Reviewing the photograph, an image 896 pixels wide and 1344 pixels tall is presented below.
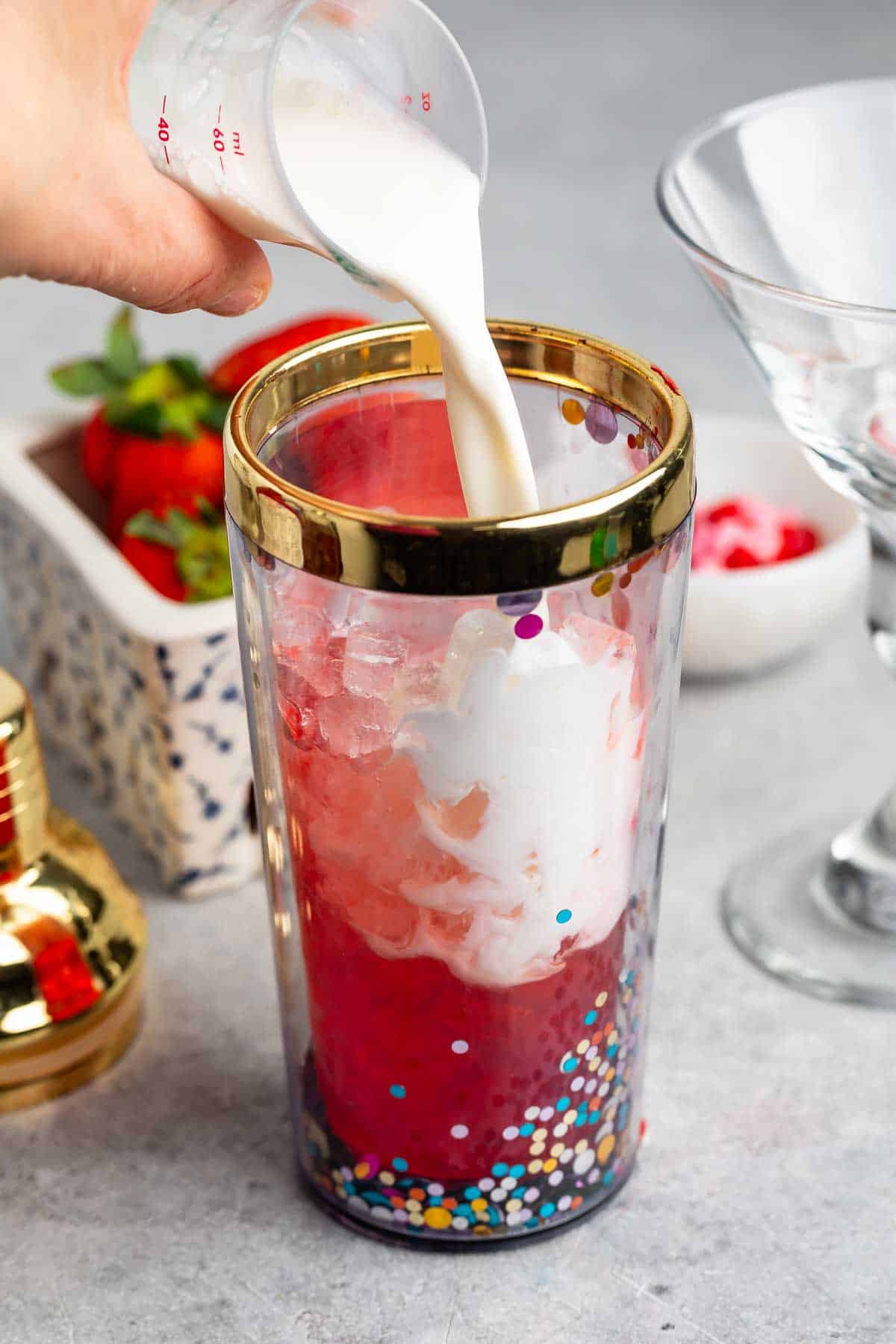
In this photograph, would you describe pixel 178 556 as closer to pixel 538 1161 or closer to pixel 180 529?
pixel 180 529

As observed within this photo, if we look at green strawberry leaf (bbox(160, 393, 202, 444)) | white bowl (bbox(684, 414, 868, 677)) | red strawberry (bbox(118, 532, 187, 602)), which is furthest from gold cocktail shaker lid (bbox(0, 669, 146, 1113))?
white bowl (bbox(684, 414, 868, 677))

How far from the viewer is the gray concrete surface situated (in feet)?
1.93

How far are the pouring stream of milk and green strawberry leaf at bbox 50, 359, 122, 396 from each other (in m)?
0.37

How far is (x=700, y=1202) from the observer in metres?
0.63

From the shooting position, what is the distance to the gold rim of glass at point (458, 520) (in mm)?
472

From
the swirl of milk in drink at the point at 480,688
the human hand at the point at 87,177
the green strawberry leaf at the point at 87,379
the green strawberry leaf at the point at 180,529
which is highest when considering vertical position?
the human hand at the point at 87,177

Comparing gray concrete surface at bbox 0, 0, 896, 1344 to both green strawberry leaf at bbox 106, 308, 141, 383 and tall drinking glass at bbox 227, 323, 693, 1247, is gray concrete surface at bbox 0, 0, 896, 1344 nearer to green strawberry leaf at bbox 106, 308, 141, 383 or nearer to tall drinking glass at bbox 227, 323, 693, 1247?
→ tall drinking glass at bbox 227, 323, 693, 1247

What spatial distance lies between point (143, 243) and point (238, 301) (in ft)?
0.17

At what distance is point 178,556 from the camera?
785mm

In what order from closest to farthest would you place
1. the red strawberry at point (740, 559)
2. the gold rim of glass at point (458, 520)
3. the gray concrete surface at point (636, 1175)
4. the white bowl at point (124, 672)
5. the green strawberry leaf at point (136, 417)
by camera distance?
the gold rim of glass at point (458, 520) < the gray concrete surface at point (636, 1175) < the white bowl at point (124, 672) < the green strawberry leaf at point (136, 417) < the red strawberry at point (740, 559)

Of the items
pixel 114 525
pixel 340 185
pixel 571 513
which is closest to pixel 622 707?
pixel 571 513

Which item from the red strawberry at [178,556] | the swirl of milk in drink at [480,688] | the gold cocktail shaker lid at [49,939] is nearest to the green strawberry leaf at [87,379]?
the red strawberry at [178,556]

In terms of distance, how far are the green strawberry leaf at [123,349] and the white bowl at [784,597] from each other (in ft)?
1.04

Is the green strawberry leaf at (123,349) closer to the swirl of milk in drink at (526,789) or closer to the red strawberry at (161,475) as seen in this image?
the red strawberry at (161,475)
